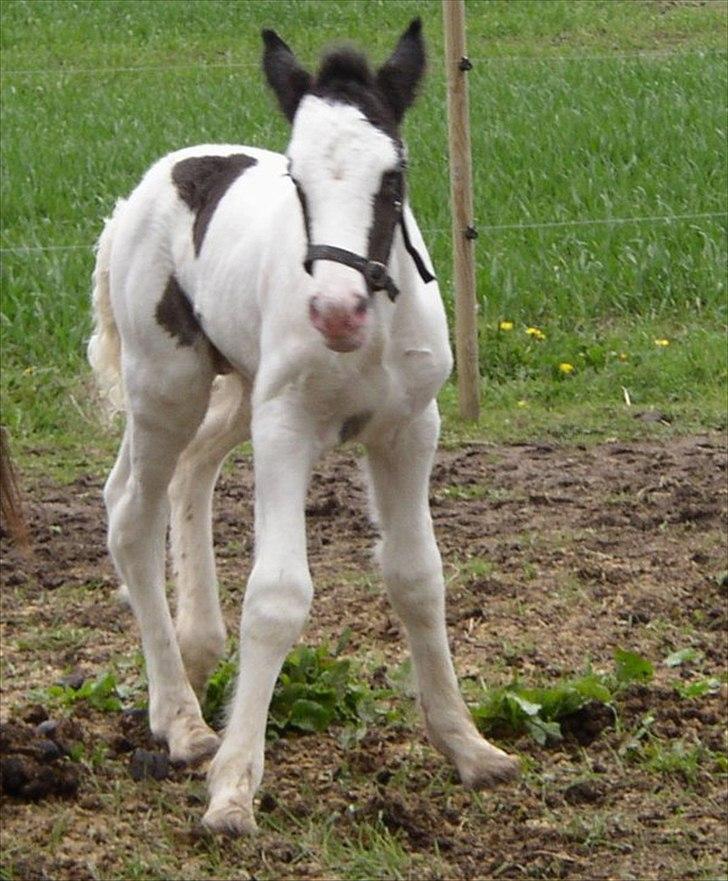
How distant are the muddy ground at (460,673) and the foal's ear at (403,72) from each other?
171cm

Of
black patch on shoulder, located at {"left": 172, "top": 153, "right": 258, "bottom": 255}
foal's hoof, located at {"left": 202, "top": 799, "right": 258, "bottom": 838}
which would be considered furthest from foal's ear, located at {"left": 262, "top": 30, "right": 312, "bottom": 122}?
foal's hoof, located at {"left": 202, "top": 799, "right": 258, "bottom": 838}

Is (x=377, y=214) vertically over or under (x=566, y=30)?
over

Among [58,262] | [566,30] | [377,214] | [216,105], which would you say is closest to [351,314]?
[377,214]

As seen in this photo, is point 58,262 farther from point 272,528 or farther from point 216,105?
point 272,528

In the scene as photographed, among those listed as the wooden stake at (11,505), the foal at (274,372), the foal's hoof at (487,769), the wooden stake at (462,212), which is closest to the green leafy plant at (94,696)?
the foal at (274,372)

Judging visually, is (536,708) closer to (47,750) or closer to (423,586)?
(423,586)

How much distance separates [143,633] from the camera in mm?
5102

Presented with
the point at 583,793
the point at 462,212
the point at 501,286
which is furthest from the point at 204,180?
the point at 501,286

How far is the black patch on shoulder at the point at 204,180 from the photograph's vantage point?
4.95 m

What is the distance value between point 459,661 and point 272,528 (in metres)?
1.55

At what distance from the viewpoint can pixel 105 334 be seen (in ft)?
18.7

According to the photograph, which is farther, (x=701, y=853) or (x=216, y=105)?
(x=216, y=105)

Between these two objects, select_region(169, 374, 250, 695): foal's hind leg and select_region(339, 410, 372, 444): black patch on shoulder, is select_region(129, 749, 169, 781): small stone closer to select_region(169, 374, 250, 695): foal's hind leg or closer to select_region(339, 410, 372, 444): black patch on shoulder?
select_region(169, 374, 250, 695): foal's hind leg

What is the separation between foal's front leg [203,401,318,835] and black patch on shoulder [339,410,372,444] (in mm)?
96
